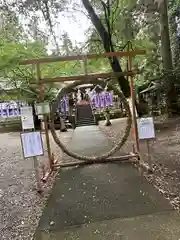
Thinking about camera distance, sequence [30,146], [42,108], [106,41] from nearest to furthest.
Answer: [30,146] → [42,108] → [106,41]

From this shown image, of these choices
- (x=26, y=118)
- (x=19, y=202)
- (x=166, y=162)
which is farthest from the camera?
(x=166, y=162)

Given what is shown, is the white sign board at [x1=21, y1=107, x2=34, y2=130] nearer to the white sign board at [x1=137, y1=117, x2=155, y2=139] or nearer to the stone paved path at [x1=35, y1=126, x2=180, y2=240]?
the stone paved path at [x1=35, y1=126, x2=180, y2=240]

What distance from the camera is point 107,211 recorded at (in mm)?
4148

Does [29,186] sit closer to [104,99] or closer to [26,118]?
[26,118]

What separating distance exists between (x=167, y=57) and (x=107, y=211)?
37.2ft

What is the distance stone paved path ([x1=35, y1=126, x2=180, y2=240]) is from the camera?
3465 millimetres

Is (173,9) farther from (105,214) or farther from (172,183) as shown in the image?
(105,214)

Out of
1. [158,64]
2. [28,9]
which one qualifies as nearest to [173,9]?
[158,64]

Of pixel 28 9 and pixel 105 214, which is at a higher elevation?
pixel 28 9

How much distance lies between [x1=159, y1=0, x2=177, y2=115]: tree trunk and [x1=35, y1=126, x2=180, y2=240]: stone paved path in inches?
351

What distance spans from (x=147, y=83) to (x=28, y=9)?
899 centimetres

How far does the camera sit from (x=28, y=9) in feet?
35.9

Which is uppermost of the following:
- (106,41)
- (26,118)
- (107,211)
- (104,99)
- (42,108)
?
(106,41)

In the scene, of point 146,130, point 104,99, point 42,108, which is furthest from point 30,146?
point 104,99
